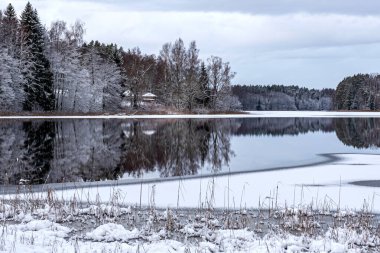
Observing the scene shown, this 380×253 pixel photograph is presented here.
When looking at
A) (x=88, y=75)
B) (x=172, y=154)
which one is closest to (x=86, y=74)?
(x=88, y=75)

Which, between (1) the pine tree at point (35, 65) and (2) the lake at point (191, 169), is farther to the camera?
(1) the pine tree at point (35, 65)

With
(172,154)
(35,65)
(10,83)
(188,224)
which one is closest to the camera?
(188,224)

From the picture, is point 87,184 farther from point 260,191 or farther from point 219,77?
point 219,77

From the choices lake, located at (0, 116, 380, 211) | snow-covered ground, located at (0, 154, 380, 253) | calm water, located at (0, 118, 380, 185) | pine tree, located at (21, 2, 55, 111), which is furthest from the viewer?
pine tree, located at (21, 2, 55, 111)

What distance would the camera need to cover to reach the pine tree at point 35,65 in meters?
65.7

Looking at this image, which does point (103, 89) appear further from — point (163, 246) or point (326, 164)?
point (163, 246)

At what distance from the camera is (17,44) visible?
67500 millimetres

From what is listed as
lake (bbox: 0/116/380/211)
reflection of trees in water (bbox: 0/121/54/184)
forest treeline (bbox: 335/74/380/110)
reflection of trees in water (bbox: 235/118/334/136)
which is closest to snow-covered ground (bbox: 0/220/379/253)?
lake (bbox: 0/116/380/211)

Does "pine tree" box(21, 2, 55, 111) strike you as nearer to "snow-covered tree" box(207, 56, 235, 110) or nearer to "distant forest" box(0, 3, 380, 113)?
"distant forest" box(0, 3, 380, 113)

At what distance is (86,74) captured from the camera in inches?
2938

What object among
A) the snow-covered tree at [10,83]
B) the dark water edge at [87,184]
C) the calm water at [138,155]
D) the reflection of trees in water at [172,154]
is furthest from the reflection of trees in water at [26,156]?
the snow-covered tree at [10,83]

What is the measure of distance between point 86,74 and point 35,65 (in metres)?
8.88

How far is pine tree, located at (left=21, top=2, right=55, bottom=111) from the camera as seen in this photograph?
6569cm

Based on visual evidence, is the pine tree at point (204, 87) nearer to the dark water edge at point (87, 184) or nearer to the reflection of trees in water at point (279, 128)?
the reflection of trees in water at point (279, 128)
